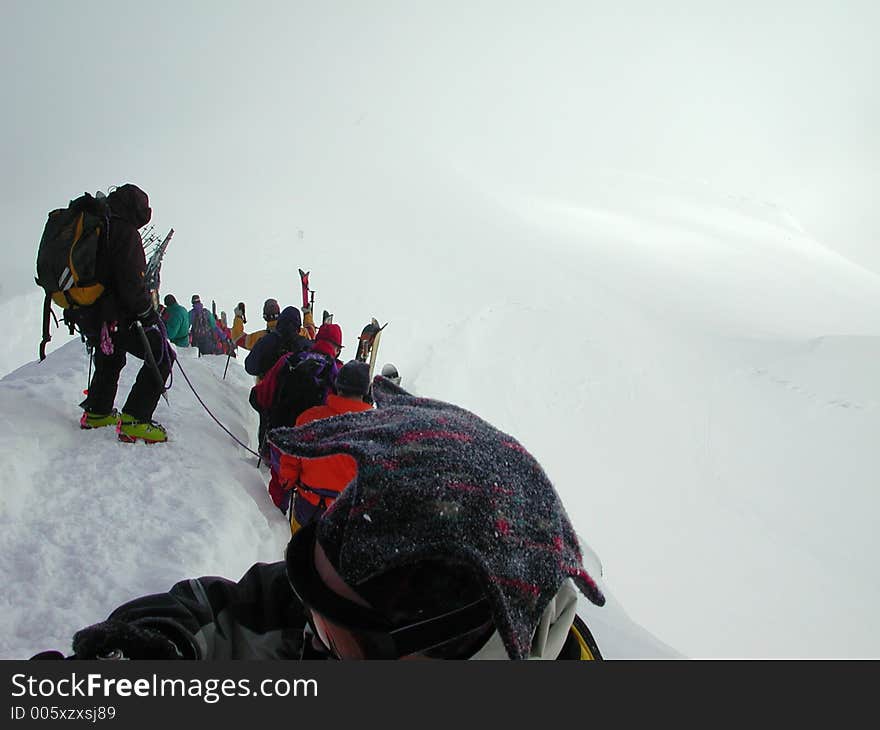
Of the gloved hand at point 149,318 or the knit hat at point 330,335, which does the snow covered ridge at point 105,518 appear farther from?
the knit hat at point 330,335

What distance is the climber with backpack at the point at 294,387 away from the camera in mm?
3609

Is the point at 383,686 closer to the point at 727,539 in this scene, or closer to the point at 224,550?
the point at 224,550

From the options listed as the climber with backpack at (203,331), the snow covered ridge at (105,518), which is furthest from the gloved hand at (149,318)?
the climber with backpack at (203,331)

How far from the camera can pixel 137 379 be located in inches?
136

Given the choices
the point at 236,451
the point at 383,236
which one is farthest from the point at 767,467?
the point at 383,236

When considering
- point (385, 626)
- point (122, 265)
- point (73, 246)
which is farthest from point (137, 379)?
point (385, 626)

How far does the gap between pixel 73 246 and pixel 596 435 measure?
7968mm

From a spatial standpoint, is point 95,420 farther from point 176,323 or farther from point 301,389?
point 176,323

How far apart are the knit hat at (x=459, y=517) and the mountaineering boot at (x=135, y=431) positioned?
125 inches

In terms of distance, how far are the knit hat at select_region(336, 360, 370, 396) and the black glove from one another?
209 cm

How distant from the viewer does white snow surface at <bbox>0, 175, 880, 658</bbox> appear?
2.60 metres

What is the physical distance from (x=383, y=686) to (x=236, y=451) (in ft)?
12.5

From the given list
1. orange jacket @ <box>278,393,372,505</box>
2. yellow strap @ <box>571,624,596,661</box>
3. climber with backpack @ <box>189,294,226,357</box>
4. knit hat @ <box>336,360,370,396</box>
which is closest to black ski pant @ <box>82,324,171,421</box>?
orange jacket @ <box>278,393,372,505</box>

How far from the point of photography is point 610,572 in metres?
5.71
